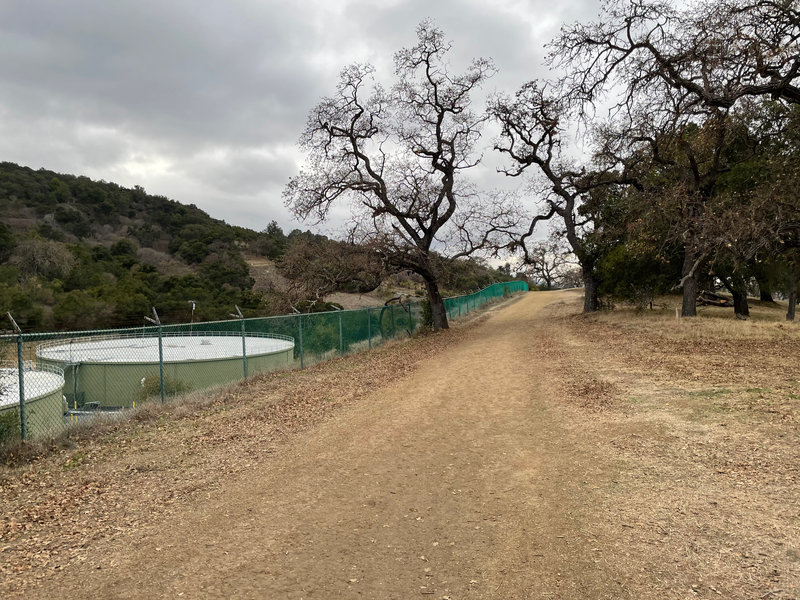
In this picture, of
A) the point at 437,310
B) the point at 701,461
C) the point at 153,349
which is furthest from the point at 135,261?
the point at 701,461

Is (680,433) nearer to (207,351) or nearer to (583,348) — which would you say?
(583,348)

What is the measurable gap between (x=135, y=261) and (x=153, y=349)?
4733cm

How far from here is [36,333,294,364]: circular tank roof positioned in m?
17.3

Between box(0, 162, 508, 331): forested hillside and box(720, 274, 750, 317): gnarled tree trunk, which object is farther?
box(720, 274, 750, 317): gnarled tree trunk

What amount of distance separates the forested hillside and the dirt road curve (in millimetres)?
13683

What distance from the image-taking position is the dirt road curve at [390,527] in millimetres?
3525

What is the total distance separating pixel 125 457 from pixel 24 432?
64.6 inches

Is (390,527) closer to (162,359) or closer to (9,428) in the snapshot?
(9,428)

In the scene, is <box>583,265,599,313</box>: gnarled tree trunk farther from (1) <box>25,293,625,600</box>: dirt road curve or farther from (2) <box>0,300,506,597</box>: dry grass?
(1) <box>25,293,625,600</box>: dirt road curve

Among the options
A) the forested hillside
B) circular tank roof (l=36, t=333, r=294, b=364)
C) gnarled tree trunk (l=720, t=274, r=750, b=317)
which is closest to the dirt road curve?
circular tank roof (l=36, t=333, r=294, b=364)

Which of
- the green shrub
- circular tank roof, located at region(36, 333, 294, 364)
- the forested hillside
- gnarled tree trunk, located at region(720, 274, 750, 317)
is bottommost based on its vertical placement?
circular tank roof, located at region(36, 333, 294, 364)

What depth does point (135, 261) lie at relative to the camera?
202ft

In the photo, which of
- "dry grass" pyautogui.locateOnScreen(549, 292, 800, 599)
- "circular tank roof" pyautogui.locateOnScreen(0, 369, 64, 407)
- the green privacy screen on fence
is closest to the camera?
"dry grass" pyautogui.locateOnScreen(549, 292, 800, 599)

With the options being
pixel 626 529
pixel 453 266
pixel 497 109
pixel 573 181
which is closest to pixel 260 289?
pixel 453 266
